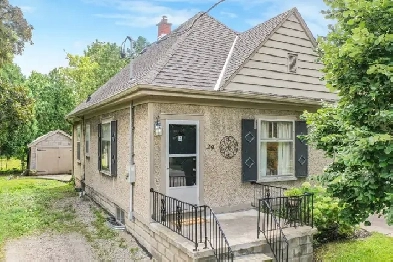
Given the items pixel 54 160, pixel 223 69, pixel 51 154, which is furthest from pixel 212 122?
pixel 54 160

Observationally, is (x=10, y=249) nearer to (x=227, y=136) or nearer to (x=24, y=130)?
(x=227, y=136)

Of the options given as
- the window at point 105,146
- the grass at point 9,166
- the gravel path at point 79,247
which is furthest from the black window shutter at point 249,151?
the grass at point 9,166

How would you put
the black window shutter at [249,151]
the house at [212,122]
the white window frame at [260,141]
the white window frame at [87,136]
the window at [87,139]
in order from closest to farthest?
the house at [212,122] < the black window shutter at [249,151] < the white window frame at [260,141] < the white window frame at [87,136] < the window at [87,139]

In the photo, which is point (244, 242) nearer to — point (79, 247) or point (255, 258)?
point (255, 258)

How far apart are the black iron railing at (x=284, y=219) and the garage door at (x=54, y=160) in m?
19.8

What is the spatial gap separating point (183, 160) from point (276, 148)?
2.84 meters

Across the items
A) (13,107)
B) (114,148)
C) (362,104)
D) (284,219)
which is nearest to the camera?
(362,104)

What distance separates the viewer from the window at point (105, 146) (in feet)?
32.9

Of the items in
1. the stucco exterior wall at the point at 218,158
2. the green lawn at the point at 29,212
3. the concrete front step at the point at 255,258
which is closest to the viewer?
the concrete front step at the point at 255,258

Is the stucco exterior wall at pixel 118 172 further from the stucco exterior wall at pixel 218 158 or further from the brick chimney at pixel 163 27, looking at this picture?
the brick chimney at pixel 163 27

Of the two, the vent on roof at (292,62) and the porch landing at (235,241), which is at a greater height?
the vent on roof at (292,62)

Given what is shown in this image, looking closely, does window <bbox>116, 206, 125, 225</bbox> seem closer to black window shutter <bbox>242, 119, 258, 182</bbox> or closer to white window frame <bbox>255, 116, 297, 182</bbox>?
black window shutter <bbox>242, 119, 258, 182</bbox>

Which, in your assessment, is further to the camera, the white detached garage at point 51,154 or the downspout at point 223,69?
the white detached garage at point 51,154

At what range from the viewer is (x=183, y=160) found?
757 centimetres
